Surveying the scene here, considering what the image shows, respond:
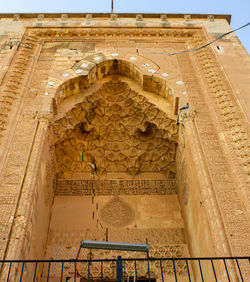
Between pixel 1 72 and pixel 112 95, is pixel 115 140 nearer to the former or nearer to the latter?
pixel 112 95

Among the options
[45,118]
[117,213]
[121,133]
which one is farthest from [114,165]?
[45,118]

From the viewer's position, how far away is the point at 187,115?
632cm

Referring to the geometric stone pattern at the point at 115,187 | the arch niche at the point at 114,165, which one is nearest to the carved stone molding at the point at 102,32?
the arch niche at the point at 114,165

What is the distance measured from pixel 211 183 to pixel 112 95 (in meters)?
3.88

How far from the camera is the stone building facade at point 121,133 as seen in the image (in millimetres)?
5230

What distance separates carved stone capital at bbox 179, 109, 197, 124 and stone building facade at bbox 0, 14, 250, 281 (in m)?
0.04

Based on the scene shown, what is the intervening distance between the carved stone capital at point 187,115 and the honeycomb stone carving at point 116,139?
3.69ft

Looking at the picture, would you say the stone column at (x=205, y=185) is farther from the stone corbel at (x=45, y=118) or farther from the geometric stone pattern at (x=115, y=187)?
the stone corbel at (x=45, y=118)

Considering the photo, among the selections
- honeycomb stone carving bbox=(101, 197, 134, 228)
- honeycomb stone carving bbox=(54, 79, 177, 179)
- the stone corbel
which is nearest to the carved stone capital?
honeycomb stone carving bbox=(54, 79, 177, 179)

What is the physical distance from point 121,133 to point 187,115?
2.13 meters

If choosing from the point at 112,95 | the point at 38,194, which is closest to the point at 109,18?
the point at 112,95

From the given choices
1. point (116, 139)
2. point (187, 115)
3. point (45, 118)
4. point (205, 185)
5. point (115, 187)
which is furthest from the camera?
point (116, 139)

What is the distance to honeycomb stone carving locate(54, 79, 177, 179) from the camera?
7590mm

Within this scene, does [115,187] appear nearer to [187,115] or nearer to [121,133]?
[121,133]
